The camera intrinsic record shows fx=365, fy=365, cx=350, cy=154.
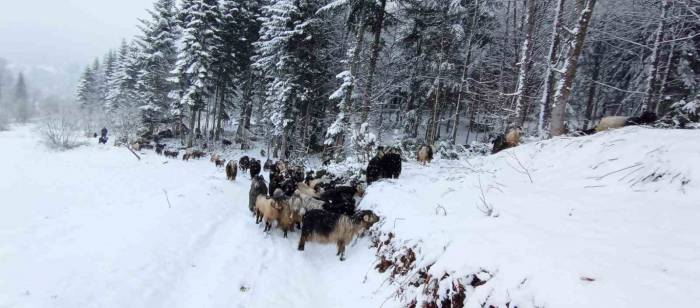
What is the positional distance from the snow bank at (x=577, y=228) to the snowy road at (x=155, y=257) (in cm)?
171

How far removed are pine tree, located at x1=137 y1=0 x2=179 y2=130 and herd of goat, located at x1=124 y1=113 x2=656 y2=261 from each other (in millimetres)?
22900

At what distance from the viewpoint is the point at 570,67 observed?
9062 mm

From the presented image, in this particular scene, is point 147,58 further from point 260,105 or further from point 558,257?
point 558,257

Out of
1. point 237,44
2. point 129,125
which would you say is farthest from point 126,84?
point 237,44

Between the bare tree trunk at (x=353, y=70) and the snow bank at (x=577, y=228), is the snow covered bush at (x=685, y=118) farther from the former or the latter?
the bare tree trunk at (x=353, y=70)

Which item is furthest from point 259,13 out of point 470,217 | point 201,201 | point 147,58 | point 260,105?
point 470,217

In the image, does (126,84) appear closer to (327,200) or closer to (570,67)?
(327,200)

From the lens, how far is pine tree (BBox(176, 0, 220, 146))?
83.7ft

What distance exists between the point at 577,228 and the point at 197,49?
26842mm

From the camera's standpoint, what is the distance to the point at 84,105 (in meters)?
54.1

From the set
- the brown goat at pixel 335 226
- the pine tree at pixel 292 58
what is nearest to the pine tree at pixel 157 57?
the pine tree at pixel 292 58

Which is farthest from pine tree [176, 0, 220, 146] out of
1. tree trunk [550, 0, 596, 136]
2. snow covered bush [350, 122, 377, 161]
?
tree trunk [550, 0, 596, 136]

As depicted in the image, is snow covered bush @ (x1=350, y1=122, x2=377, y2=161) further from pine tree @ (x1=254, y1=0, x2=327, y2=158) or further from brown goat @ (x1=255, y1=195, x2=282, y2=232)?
pine tree @ (x1=254, y1=0, x2=327, y2=158)

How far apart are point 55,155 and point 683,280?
30.2m
